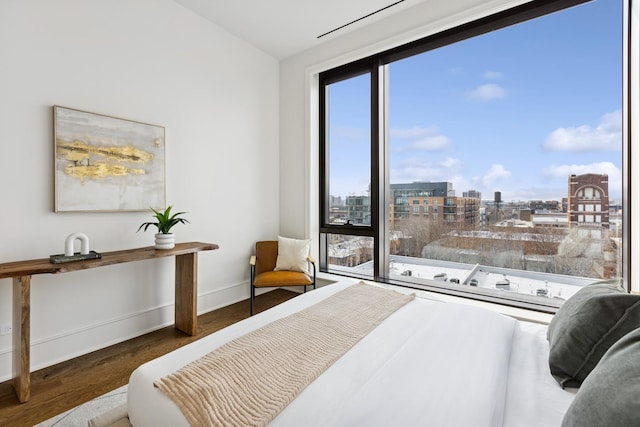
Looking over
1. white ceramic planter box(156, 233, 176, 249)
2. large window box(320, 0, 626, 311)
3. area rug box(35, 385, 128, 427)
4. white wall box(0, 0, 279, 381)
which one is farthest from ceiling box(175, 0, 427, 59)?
area rug box(35, 385, 128, 427)

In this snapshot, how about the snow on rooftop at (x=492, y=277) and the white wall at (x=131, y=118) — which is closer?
the white wall at (x=131, y=118)

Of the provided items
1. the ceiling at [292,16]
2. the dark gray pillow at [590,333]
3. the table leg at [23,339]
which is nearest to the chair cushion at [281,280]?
the table leg at [23,339]

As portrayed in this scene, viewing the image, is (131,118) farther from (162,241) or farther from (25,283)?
(25,283)

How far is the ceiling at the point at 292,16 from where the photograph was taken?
2.93m

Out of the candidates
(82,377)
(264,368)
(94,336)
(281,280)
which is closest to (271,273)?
(281,280)

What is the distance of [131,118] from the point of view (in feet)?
8.68

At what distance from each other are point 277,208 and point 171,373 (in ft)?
9.91

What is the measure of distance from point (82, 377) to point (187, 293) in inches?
34.9

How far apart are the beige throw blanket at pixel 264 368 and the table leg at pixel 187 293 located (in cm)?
140

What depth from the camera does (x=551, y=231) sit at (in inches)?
97.6

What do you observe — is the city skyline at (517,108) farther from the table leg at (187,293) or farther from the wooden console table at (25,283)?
the wooden console table at (25,283)

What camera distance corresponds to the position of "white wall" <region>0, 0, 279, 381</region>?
2.09m

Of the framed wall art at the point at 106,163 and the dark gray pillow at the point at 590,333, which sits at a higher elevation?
the framed wall art at the point at 106,163

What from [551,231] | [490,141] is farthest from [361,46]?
[551,231]
